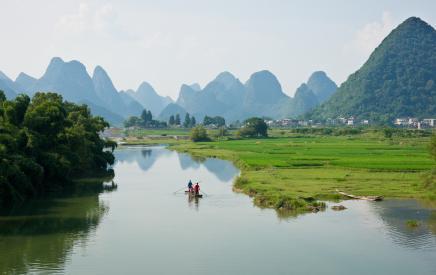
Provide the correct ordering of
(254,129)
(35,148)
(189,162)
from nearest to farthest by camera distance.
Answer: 1. (35,148)
2. (189,162)
3. (254,129)

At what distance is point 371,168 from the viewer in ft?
123

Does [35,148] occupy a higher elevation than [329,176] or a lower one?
higher

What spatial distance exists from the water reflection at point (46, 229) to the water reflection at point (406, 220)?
1064 centimetres

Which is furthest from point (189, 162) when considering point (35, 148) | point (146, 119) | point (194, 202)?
point (146, 119)

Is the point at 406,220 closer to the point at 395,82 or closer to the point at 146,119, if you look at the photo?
the point at 146,119

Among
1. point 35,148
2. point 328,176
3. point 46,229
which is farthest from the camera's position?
point 328,176

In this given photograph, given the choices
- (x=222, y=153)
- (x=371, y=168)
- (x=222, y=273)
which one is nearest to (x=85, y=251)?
(x=222, y=273)

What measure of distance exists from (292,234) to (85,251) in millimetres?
6979

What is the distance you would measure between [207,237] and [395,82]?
127631 mm

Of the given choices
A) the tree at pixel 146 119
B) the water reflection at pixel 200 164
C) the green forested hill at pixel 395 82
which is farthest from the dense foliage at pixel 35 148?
the green forested hill at pixel 395 82

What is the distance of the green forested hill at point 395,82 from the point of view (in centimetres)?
13175

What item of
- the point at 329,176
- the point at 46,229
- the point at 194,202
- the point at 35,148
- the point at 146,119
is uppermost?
the point at 146,119

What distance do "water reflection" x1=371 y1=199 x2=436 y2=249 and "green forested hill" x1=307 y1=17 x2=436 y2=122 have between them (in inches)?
4032

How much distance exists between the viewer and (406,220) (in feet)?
71.2
